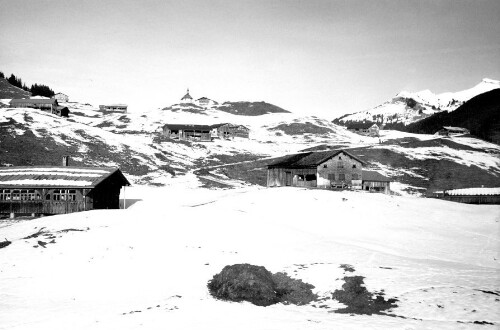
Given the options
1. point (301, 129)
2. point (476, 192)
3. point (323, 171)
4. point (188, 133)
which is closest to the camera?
point (476, 192)

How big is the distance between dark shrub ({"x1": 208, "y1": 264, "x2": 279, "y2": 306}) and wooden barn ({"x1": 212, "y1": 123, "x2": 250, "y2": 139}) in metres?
109

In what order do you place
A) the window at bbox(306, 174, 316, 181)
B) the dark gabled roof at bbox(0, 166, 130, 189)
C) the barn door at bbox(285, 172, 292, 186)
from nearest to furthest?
the dark gabled roof at bbox(0, 166, 130, 189), the window at bbox(306, 174, 316, 181), the barn door at bbox(285, 172, 292, 186)

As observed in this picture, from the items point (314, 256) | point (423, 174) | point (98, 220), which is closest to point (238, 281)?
point (314, 256)

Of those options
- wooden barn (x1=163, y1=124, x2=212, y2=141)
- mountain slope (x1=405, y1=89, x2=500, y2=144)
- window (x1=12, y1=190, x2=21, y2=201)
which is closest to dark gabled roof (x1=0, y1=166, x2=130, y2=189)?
window (x1=12, y1=190, x2=21, y2=201)

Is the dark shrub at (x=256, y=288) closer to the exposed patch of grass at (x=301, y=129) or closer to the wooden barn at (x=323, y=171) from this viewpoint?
the wooden barn at (x=323, y=171)

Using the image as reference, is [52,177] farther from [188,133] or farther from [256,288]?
[188,133]

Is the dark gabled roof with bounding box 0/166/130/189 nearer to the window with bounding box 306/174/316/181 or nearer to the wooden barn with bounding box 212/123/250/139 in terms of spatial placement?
the window with bounding box 306/174/316/181

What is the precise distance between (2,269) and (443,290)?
79.0 ft

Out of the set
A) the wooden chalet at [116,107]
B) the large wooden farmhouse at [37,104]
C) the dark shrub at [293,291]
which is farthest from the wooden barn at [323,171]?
the wooden chalet at [116,107]

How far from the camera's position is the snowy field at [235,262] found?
1507 cm

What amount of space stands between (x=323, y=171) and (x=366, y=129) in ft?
344

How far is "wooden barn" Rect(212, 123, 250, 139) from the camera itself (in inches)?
5039

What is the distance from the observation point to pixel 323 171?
6234cm

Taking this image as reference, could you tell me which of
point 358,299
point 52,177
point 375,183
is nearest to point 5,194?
point 52,177
